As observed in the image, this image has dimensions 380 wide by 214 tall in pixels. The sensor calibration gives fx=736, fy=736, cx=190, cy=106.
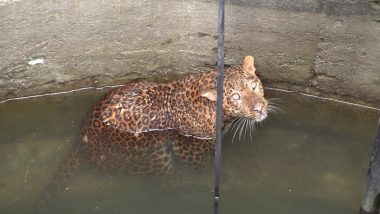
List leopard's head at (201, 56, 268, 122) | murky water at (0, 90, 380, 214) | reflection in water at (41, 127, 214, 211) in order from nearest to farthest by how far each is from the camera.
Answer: murky water at (0, 90, 380, 214) < leopard's head at (201, 56, 268, 122) < reflection in water at (41, 127, 214, 211)

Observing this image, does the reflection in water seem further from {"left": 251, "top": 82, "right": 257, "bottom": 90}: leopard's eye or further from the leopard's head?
{"left": 251, "top": 82, "right": 257, "bottom": 90}: leopard's eye

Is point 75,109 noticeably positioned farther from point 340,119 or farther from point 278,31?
point 340,119

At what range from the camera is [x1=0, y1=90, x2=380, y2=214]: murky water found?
5.39 metres

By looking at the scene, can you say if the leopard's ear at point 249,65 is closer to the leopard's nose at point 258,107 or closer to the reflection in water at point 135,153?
the leopard's nose at point 258,107

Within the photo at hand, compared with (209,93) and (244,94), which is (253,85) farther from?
(209,93)

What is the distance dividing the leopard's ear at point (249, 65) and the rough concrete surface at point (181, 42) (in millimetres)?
335

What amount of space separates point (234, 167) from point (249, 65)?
0.80 m

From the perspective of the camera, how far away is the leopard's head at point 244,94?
217 inches

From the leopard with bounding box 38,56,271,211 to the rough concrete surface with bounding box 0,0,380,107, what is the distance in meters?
0.34

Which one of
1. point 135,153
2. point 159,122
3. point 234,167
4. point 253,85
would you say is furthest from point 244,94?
point 135,153

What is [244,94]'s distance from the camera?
18.1 ft

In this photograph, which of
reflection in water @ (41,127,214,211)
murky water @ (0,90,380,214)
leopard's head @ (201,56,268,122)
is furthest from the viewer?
reflection in water @ (41,127,214,211)

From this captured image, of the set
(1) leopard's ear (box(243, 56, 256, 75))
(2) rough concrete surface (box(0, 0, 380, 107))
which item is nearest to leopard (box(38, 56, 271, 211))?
(1) leopard's ear (box(243, 56, 256, 75))

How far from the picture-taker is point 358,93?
604 centimetres
